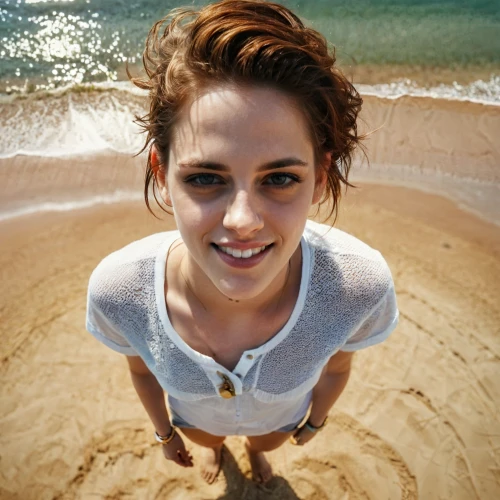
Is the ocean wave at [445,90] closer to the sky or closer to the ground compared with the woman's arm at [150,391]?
closer to the sky

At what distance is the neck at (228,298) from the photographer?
5.13ft

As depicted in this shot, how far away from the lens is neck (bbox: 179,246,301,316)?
5.13 ft

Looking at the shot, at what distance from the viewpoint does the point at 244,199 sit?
119cm

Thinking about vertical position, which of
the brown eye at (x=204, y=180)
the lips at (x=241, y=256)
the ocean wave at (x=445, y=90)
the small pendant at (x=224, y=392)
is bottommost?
the ocean wave at (x=445, y=90)

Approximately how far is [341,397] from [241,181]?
2255 mm

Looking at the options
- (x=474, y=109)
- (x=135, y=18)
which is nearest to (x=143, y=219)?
(x=474, y=109)

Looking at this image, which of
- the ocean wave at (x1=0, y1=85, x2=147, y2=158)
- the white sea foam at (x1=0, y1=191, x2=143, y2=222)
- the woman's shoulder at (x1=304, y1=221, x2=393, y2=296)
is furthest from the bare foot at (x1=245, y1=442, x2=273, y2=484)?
the ocean wave at (x1=0, y1=85, x2=147, y2=158)

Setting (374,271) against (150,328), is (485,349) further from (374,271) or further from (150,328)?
(150,328)

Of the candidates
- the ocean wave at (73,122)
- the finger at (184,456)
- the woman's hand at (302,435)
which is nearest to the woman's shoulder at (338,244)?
the woman's hand at (302,435)

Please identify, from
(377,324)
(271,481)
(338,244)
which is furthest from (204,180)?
(271,481)

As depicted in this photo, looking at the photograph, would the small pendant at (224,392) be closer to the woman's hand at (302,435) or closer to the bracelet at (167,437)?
the bracelet at (167,437)

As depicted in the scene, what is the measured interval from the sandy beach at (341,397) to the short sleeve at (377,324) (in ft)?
4.67

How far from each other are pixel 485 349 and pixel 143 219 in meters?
2.98

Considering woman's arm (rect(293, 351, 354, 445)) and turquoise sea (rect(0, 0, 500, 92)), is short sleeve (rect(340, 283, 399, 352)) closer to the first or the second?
woman's arm (rect(293, 351, 354, 445))
